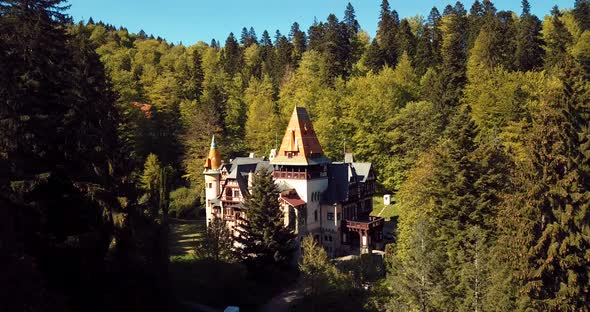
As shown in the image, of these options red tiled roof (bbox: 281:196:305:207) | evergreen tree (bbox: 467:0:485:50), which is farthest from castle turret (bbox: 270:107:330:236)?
evergreen tree (bbox: 467:0:485:50)

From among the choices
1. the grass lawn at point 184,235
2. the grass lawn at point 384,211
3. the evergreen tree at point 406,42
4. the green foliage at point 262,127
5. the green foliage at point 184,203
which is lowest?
the grass lawn at point 184,235

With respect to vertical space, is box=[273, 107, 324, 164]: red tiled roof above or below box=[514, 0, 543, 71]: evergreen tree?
below

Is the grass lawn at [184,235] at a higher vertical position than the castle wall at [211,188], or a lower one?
lower

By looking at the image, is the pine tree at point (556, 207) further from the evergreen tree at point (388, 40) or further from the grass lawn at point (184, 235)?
the evergreen tree at point (388, 40)

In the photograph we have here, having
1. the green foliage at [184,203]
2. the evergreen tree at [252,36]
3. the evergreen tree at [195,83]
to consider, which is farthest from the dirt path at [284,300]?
the evergreen tree at [252,36]

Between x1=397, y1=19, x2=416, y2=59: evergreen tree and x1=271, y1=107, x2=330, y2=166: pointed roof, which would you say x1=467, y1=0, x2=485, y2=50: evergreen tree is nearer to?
x1=397, y1=19, x2=416, y2=59: evergreen tree

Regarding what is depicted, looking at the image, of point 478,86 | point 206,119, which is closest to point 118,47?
point 206,119

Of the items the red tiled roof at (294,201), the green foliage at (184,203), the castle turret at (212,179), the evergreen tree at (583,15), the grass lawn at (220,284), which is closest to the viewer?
the grass lawn at (220,284)

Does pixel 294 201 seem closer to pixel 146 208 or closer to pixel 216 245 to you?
pixel 216 245
